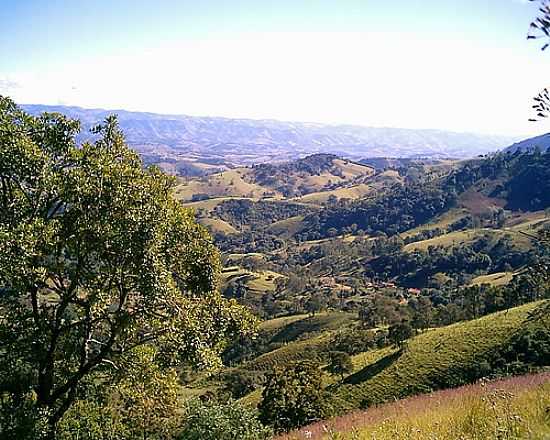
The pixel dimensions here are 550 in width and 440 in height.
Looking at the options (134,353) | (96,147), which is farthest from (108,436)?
(96,147)

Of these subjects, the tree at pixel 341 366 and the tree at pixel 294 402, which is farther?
the tree at pixel 341 366

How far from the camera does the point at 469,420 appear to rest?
6578 millimetres

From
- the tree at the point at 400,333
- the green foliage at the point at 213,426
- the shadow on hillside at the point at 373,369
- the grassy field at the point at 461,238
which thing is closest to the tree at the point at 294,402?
the green foliage at the point at 213,426

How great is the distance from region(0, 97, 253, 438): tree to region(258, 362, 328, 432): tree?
23.3m

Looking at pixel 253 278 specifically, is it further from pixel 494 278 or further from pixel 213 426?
pixel 213 426

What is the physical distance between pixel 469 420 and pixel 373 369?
54.8 m

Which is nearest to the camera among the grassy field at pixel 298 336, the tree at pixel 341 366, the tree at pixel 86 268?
the tree at pixel 86 268

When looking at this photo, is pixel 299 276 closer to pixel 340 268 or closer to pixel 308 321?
pixel 340 268

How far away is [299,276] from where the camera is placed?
171375 mm

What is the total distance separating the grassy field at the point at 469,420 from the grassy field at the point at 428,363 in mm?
45271

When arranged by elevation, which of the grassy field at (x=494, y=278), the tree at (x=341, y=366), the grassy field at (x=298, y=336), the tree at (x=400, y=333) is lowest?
the grassy field at (x=298, y=336)

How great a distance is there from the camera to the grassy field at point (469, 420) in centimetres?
580

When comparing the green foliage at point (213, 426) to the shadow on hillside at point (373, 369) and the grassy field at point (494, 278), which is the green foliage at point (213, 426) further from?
the grassy field at point (494, 278)

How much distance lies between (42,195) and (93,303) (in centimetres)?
259
